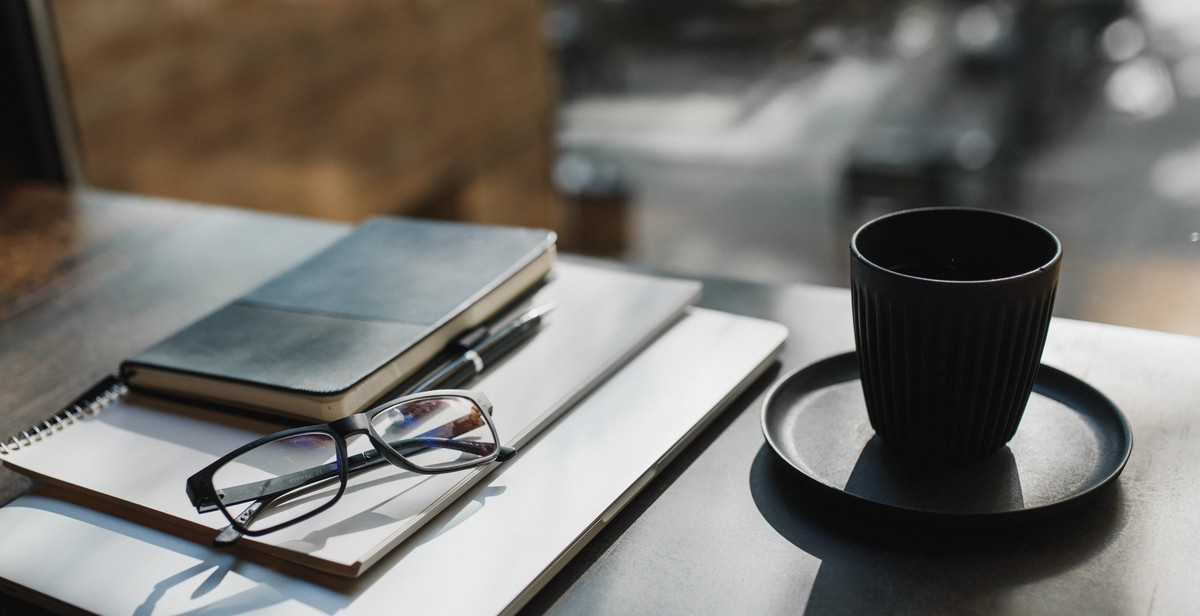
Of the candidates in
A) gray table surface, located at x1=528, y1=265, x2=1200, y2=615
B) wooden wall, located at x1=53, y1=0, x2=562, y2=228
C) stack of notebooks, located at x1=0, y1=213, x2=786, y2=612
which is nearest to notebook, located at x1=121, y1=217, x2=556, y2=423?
stack of notebooks, located at x1=0, y1=213, x2=786, y2=612

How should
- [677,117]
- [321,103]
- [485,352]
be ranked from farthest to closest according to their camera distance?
[677,117]
[321,103]
[485,352]

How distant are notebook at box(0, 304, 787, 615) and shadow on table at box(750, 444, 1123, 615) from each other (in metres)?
0.07

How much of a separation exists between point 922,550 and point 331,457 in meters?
0.24

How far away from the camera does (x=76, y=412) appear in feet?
Result: 1.58

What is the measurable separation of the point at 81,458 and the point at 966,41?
2118 millimetres

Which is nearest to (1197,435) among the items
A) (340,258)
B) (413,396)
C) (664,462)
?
(664,462)

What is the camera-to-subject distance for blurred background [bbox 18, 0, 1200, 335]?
1258mm

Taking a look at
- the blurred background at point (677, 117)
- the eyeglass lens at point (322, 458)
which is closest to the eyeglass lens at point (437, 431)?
the eyeglass lens at point (322, 458)

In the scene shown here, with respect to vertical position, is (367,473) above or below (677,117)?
above

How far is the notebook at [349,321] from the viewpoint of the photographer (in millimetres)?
438

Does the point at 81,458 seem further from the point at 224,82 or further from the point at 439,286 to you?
the point at 224,82

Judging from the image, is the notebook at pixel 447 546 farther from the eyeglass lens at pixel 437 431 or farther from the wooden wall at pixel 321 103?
the wooden wall at pixel 321 103

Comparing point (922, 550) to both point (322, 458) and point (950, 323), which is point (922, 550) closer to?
point (950, 323)

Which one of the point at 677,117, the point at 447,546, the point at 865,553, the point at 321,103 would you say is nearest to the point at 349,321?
the point at 447,546
